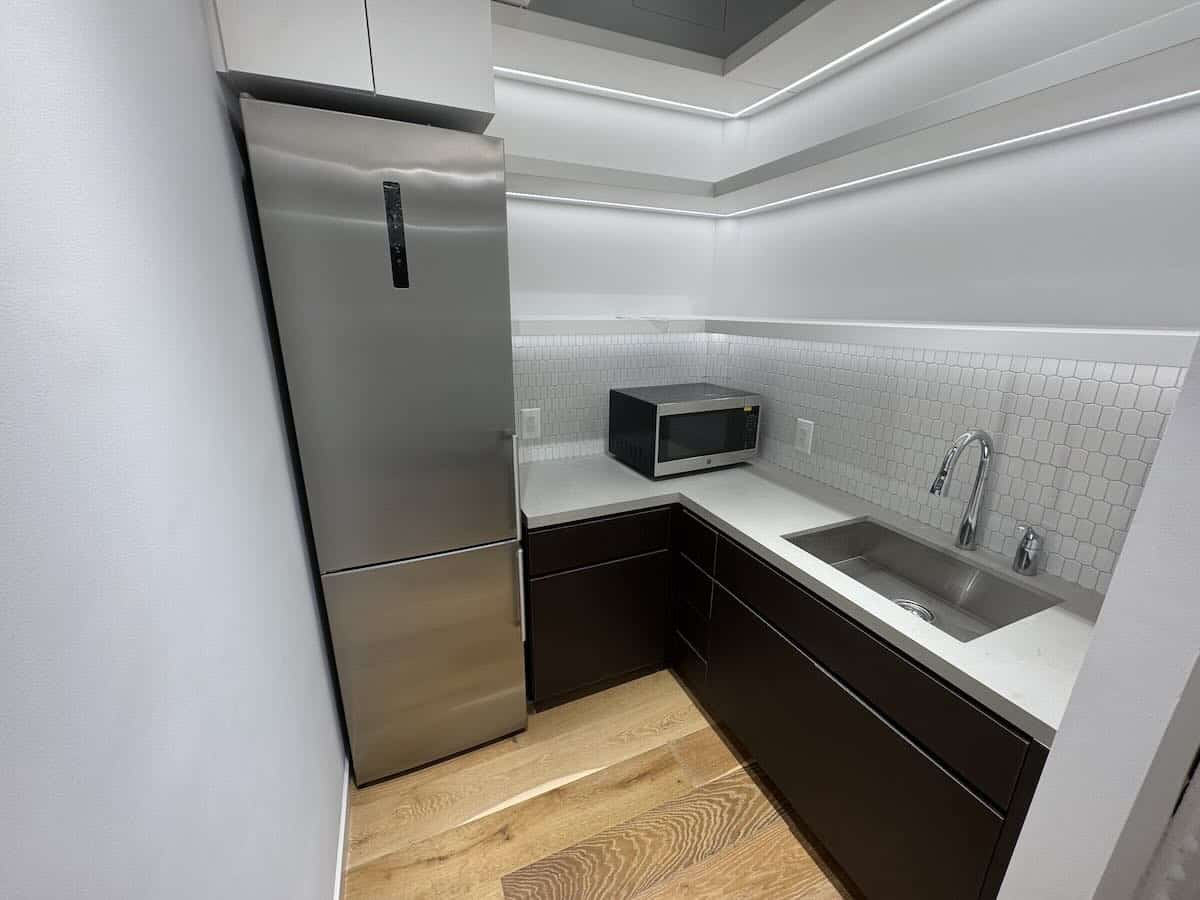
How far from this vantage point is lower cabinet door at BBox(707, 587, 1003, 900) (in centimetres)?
104

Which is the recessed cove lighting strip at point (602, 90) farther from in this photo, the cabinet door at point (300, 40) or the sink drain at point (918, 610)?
the sink drain at point (918, 610)

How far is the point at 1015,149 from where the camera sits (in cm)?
133

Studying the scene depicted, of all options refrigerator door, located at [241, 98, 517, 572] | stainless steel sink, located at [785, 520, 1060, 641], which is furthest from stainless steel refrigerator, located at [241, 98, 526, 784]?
stainless steel sink, located at [785, 520, 1060, 641]

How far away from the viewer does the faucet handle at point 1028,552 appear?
4.29ft

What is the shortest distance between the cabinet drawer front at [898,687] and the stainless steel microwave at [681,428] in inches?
21.5

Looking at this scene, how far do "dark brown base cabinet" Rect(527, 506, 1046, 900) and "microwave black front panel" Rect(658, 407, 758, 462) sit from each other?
263 millimetres

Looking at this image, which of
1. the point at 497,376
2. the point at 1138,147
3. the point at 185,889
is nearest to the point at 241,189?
the point at 497,376

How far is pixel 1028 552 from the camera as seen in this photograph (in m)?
1.32

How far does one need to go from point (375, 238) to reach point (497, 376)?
0.47 m

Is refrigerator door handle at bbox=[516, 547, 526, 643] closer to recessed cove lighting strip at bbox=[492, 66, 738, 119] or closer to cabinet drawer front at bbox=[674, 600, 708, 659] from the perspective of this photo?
cabinet drawer front at bbox=[674, 600, 708, 659]

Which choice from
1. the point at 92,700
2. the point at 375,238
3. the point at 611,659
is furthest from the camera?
the point at 611,659

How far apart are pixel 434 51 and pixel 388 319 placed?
670mm

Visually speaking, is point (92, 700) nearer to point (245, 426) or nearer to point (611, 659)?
point (245, 426)

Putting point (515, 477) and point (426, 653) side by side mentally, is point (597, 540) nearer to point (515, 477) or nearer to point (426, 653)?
point (515, 477)
